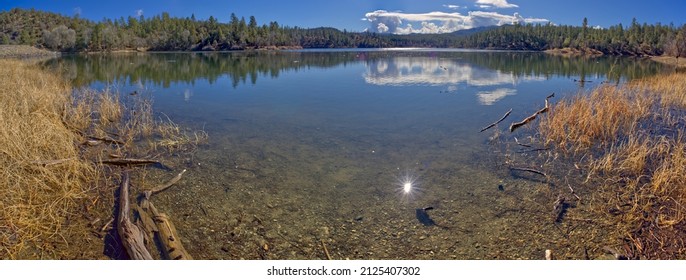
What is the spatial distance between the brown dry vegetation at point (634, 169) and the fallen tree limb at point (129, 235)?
25.4ft

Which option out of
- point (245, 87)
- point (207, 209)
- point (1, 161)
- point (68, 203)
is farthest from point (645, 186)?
point (245, 87)

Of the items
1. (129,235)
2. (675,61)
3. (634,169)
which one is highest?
(675,61)

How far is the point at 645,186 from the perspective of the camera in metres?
8.95

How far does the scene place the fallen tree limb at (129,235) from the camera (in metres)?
6.15

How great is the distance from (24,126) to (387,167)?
1006cm

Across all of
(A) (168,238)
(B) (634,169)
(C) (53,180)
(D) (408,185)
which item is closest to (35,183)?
(C) (53,180)

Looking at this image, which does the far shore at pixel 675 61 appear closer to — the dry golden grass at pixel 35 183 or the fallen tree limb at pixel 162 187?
the fallen tree limb at pixel 162 187

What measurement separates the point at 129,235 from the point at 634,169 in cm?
1149

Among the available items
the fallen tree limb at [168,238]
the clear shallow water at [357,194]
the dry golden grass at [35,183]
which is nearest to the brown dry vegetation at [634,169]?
the clear shallow water at [357,194]

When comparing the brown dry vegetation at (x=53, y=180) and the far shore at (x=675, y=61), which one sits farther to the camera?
the far shore at (x=675, y=61)

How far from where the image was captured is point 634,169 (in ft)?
33.0

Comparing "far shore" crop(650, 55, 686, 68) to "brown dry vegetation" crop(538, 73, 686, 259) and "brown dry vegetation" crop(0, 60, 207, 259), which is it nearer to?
"brown dry vegetation" crop(538, 73, 686, 259)

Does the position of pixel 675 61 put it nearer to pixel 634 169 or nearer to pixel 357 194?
pixel 634 169
